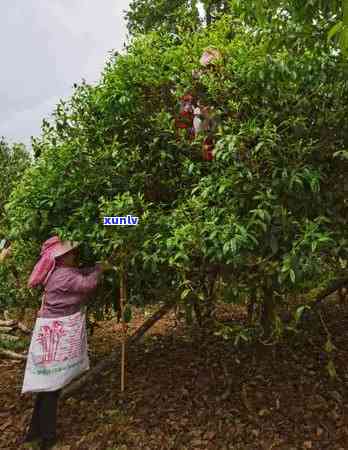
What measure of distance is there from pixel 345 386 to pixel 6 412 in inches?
113

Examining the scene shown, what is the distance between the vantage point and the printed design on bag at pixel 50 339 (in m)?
3.59

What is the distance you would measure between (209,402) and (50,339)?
1371 millimetres

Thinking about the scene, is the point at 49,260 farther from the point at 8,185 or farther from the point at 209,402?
the point at 8,185

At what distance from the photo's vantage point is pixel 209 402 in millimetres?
4023

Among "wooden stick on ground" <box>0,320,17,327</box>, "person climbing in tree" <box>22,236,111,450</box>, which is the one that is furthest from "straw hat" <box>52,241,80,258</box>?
"wooden stick on ground" <box>0,320,17,327</box>

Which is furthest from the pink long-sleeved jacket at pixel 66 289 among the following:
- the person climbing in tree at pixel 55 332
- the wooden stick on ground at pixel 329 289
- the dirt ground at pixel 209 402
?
the wooden stick on ground at pixel 329 289

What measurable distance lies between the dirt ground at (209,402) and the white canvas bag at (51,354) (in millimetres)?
513

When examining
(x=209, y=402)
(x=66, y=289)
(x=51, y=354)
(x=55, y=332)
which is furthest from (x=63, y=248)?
(x=209, y=402)

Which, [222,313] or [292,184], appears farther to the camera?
[222,313]

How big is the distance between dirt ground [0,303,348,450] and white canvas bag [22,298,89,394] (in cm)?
51

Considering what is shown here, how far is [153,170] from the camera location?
3.81m

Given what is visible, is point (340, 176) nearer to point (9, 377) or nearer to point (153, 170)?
point (153, 170)

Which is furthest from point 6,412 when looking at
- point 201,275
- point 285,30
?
point 285,30

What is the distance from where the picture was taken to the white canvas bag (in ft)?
11.8
